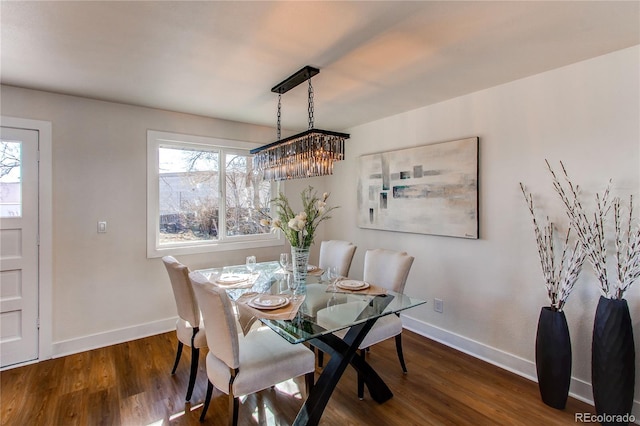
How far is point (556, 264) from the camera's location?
7.93 ft

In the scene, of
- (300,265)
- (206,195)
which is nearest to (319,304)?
(300,265)

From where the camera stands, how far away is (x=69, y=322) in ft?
9.74

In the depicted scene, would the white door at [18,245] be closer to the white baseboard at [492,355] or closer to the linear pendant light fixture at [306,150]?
the linear pendant light fixture at [306,150]

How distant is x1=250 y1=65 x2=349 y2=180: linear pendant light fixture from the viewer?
2.38 meters

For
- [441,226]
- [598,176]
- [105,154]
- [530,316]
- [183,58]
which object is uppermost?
[183,58]

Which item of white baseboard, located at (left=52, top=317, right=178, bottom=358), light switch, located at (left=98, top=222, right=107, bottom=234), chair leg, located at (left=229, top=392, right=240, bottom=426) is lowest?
white baseboard, located at (left=52, top=317, right=178, bottom=358)

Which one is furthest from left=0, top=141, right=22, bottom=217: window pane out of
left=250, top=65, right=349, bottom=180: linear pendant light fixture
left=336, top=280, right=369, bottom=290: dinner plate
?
left=336, top=280, right=369, bottom=290: dinner plate

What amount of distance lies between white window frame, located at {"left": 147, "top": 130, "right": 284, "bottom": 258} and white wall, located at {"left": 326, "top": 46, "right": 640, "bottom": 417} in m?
1.90

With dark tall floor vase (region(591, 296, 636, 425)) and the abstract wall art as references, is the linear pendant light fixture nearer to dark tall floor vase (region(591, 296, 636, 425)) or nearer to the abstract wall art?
the abstract wall art

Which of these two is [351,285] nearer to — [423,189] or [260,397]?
[260,397]

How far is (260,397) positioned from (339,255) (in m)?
1.52

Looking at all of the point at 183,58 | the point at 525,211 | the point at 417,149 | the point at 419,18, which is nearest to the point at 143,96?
the point at 183,58

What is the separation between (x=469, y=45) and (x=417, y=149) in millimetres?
1369

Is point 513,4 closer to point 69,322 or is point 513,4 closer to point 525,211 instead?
point 525,211
